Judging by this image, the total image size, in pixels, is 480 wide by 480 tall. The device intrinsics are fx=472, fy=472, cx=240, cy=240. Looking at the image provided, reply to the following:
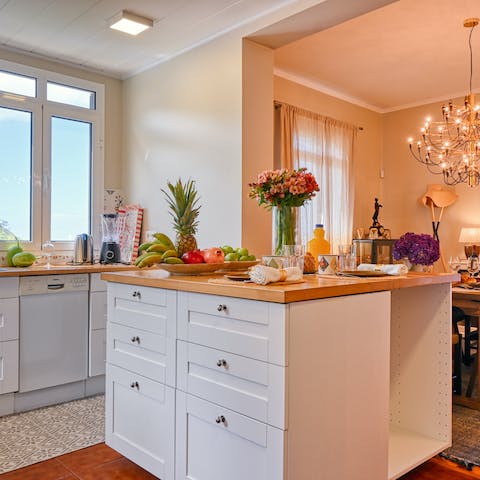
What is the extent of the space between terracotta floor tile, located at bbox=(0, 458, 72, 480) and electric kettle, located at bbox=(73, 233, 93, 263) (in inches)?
73.4

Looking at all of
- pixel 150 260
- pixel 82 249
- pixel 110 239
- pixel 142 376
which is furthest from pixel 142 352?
pixel 110 239

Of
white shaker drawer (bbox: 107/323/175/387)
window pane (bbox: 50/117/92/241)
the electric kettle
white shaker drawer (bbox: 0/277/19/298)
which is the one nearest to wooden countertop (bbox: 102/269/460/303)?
white shaker drawer (bbox: 107/323/175/387)

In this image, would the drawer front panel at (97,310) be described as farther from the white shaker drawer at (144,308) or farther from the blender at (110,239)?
the white shaker drawer at (144,308)

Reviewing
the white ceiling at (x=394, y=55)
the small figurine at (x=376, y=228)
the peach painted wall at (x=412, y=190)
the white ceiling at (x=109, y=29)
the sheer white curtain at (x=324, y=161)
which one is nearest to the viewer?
the white ceiling at (x=109, y=29)

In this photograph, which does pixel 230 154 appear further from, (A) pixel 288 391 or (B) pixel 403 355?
(A) pixel 288 391

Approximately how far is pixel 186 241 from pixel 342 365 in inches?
36.7

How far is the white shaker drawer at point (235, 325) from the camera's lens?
1.55 meters

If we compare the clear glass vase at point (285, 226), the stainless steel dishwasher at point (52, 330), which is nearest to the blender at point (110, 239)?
the stainless steel dishwasher at point (52, 330)

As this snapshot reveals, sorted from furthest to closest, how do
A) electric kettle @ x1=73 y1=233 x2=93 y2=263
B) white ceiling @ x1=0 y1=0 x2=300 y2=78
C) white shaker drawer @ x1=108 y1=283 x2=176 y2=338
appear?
electric kettle @ x1=73 y1=233 x2=93 y2=263 < white ceiling @ x1=0 y1=0 x2=300 y2=78 < white shaker drawer @ x1=108 y1=283 x2=176 y2=338

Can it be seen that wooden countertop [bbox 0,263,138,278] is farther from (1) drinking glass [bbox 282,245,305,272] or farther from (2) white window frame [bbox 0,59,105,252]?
(1) drinking glass [bbox 282,245,305,272]

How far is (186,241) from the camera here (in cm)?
225

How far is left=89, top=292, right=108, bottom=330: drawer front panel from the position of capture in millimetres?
3508

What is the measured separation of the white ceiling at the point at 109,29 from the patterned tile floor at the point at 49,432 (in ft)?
8.73

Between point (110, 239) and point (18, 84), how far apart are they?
4.88 ft
